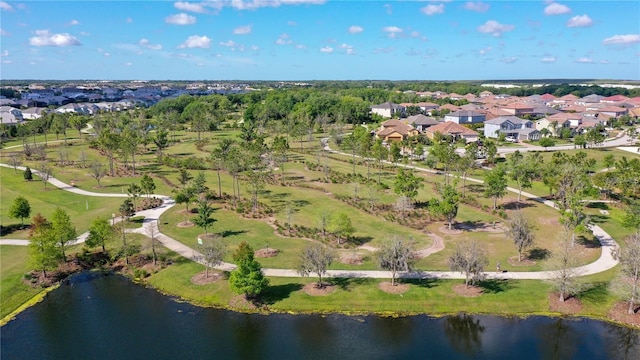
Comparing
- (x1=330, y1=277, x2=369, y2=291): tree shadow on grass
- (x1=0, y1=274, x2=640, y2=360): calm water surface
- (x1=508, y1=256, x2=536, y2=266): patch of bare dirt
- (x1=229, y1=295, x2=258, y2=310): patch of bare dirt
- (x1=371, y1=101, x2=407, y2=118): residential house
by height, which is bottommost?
(x1=0, y1=274, x2=640, y2=360): calm water surface

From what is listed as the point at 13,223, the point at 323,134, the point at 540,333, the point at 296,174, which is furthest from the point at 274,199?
the point at 323,134

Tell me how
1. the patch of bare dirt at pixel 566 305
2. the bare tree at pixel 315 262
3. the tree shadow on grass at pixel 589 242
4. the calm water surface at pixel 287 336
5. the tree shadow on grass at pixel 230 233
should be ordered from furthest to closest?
the tree shadow on grass at pixel 230 233 < the tree shadow on grass at pixel 589 242 < the bare tree at pixel 315 262 < the patch of bare dirt at pixel 566 305 < the calm water surface at pixel 287 336

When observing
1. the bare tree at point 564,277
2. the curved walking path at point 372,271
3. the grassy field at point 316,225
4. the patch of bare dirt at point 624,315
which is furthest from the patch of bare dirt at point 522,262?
the patch of bare dirt at point 624,315

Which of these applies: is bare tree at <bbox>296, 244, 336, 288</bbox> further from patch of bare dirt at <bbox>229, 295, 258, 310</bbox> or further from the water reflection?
the water reflection

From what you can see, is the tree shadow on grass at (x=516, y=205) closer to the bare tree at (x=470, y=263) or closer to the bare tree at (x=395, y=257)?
the bare tree at (x=470, y=263)

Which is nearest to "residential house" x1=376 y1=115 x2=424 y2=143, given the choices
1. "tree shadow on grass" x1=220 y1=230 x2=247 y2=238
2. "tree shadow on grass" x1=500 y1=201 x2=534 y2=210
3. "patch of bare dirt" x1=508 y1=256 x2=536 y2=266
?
"tree shadow on grass" x1=500 y1=201 x2=534 y2=210

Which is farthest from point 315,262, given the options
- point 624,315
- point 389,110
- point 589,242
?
point 389,110
